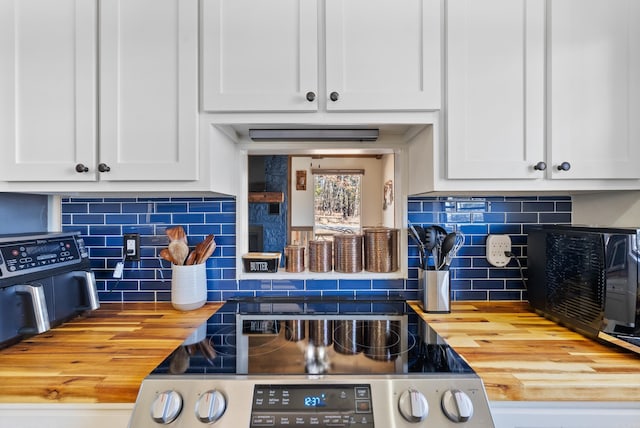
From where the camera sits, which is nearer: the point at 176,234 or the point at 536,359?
the point at 536,359

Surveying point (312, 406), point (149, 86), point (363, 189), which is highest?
point (149, 86)

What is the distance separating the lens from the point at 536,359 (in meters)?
0.96

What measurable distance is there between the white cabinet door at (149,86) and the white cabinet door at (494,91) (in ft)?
2.94

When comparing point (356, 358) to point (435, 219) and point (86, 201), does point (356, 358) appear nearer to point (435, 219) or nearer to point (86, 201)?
point (435, 219)

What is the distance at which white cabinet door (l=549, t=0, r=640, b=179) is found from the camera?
1.15 meters

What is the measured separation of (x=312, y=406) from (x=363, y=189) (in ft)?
4.78

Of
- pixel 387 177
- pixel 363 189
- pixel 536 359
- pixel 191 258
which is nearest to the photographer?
pixel 536 359

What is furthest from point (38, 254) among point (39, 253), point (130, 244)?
point (130, 244)

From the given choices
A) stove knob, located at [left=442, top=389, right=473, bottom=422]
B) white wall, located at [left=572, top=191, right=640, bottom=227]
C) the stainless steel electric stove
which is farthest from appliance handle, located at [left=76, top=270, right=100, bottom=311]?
white wall, located at [left=572, top=191, right=640, bottom=227]

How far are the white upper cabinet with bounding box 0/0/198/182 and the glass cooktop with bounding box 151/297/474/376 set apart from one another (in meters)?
0.57

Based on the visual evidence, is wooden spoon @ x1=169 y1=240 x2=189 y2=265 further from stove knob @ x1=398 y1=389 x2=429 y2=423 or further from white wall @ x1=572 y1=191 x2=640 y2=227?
white wall @ x1=572 y1=191 x2=640 y2=227

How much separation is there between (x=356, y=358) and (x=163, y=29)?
1.25m

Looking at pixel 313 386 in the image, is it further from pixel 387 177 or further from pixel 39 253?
pixel 387 177

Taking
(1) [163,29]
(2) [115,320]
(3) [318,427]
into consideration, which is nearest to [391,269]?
(3) [318,427]
